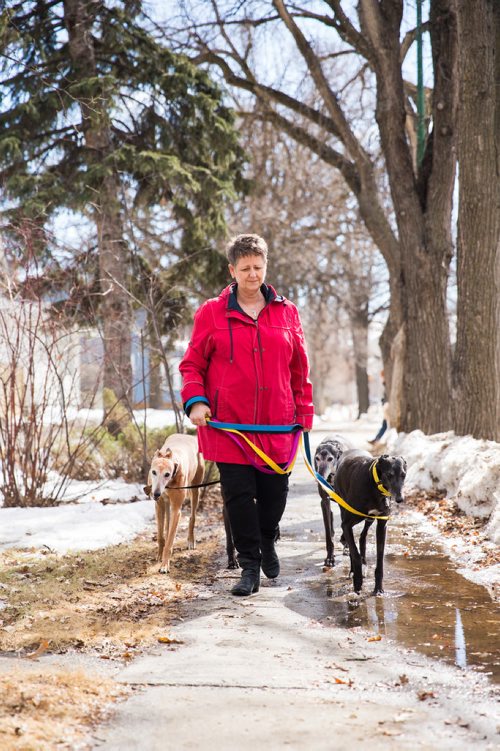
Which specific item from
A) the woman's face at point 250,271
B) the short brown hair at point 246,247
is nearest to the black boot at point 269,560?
the woman's face at point 250,271

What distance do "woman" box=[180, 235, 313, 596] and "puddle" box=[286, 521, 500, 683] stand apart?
68 cm

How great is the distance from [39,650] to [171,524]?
7.92 feet

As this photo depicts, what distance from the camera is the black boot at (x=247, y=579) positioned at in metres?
5.42

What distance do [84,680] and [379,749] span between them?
1414 mm

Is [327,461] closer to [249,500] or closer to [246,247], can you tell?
[249,500]

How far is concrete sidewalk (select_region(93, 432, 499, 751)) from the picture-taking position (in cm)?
302

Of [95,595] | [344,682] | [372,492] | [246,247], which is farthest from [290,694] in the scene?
[246,247]

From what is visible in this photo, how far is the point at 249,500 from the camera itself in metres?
5.36

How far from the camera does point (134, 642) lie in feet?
14.3

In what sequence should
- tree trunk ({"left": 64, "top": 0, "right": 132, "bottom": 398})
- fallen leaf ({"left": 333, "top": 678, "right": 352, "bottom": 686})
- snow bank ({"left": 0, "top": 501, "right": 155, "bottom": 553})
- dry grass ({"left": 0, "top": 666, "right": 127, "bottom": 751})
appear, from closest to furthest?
1. dry grass ({"left": 0, "top": 666, "right": 127, "bottom": 751})
2. fallen leaf ({"left": 333, "top": 678, "right": 352, "bottom": 686})
3. snow bank ({"left": 0, "top": 501, "right": 155, "bottom": 553})
4. tree trunk ({"left": 64, "top": 0, "right": 132, "bottom": 398})

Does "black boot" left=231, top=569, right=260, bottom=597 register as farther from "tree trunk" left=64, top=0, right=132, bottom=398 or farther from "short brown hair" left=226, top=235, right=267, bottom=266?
"tree trunk" left=64, top=0, right=132, bottom=398

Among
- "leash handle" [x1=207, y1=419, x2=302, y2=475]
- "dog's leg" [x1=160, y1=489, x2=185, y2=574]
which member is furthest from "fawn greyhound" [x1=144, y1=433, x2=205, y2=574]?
"leash handle" [x1=207, y1=419, x2=302, y2=475]

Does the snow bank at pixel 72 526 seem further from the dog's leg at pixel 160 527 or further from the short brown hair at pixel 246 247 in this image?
the short brown hair at pixel 246 247

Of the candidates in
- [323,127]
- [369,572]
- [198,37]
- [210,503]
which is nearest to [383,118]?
[323,127]
